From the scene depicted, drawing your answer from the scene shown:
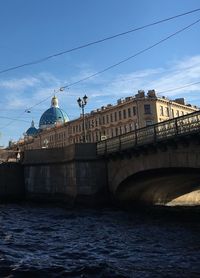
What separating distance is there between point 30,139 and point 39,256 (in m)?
108

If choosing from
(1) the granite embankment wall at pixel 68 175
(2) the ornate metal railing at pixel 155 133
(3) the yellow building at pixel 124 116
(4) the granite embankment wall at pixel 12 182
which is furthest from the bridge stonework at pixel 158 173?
(3) the yellow building at pixel 124 116

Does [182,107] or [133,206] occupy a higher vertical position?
[182,107]

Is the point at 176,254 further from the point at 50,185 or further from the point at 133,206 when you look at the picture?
the point at 50,185

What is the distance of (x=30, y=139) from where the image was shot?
120 metres

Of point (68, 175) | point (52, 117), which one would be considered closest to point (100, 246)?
point (68, 175)

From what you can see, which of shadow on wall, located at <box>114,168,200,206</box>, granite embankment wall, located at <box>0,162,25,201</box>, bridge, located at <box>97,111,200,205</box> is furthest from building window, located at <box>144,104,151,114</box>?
granite embankment wall, located at <box>0,162,25,201</box>

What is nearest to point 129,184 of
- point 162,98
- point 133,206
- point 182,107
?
point 133,206

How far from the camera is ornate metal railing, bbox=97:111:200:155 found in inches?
826

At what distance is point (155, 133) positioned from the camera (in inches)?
934

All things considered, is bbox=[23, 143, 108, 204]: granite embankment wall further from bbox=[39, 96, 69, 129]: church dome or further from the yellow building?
bbox=[39, 96, 69, 129]: church dome

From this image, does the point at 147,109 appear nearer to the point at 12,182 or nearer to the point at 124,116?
the point at 124,116

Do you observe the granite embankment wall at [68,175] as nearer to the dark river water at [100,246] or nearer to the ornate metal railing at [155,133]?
the ornate metal railing at [155,133]

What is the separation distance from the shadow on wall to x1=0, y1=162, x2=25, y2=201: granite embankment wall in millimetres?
10972

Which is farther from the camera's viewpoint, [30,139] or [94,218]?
[30,139]
